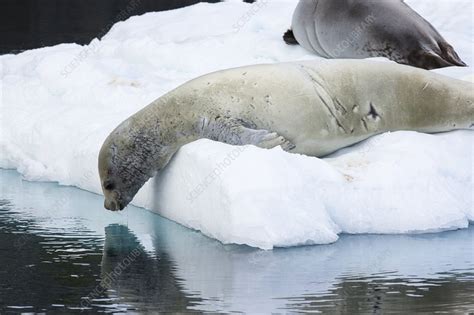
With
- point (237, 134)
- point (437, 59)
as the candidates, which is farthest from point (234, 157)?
point (437, 59)

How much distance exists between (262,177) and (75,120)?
8.91 ft

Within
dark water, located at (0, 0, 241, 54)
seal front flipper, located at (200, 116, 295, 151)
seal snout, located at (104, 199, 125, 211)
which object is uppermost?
dark water, located at (0, 0, 241, 54)

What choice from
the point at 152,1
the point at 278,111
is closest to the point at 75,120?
the point at 278,111

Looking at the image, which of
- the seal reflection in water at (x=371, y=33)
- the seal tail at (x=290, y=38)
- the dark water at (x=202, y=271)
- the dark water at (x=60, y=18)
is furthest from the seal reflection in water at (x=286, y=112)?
the dark water at (x=60, y=18)

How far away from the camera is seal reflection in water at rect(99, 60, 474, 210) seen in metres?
8.32

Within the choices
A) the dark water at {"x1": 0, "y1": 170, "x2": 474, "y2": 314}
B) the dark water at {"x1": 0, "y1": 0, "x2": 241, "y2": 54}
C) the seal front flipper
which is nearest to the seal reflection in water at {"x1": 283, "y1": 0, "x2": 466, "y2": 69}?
the seal front flipper

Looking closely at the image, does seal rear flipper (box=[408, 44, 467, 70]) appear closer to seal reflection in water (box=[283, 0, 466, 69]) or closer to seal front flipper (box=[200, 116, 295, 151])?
seal reflection in water (box=[283, 0, 466, 69])

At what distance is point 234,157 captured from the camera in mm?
7676

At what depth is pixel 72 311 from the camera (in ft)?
19.4

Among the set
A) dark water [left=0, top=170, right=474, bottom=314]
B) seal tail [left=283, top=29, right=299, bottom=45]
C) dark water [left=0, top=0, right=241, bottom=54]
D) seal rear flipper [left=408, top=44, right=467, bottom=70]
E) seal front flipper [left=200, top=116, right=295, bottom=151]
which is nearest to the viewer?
dark water [left=0, top=170, right=474, bottom=314]

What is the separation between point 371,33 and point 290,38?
1.04m

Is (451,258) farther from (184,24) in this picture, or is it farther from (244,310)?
(184,24)

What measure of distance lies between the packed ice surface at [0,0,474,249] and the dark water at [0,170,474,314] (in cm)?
14

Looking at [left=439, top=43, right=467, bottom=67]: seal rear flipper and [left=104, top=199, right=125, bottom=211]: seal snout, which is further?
[left=439, top=43, right=467, bottom=67]: seal rear flipper
